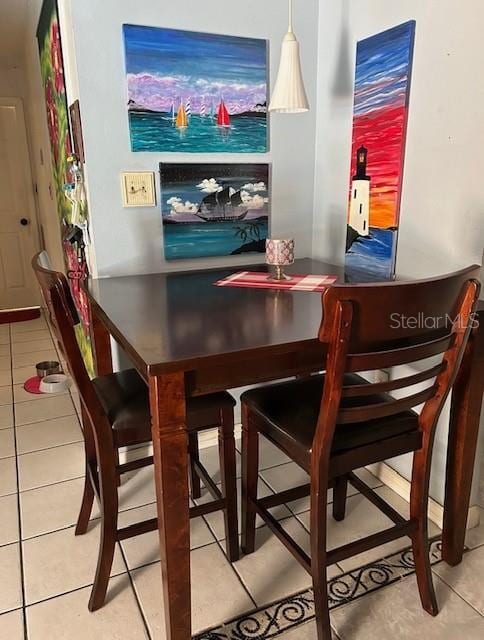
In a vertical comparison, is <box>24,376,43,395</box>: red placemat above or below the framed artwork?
below

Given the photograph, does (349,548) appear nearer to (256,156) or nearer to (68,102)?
(256,156)

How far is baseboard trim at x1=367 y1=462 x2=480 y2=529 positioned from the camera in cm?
175

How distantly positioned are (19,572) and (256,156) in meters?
1.79

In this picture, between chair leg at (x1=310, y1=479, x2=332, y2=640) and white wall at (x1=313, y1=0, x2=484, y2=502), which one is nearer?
chair leg at (x1=310, y1=479, x2=332, y2=640)

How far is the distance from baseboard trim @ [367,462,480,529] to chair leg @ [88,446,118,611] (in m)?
1.07

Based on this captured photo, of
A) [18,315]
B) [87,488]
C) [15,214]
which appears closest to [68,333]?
[87,488]

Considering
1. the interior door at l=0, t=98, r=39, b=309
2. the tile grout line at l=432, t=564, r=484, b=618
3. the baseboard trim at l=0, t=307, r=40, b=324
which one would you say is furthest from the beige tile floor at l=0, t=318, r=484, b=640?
the interior door at l=0, t=98, r=39, b=309

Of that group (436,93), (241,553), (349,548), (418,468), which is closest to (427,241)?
(436,93)

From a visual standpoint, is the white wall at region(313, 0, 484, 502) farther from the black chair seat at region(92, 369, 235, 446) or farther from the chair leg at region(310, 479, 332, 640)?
the black chair seat at region(92, 369, 235, 446)

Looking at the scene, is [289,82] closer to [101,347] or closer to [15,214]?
[101,347]

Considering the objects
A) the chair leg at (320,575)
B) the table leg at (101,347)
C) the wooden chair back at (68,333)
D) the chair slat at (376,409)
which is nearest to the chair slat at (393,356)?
the chair slat at (376,409)

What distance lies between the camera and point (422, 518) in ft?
4.44

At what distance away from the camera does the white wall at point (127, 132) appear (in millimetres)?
1746

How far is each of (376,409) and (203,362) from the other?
1.45 ft
